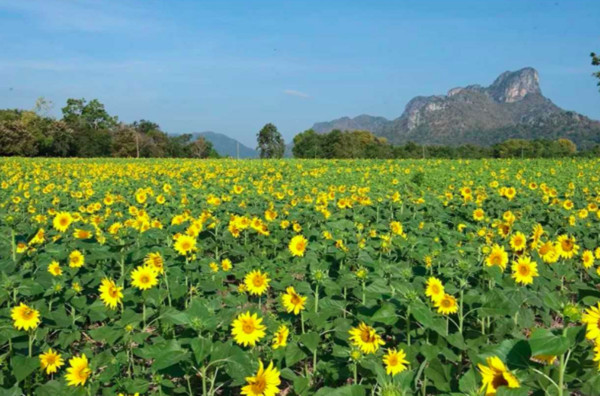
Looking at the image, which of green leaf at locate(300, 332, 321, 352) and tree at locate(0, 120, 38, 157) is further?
tree at locate(0, 120, 38, 157)

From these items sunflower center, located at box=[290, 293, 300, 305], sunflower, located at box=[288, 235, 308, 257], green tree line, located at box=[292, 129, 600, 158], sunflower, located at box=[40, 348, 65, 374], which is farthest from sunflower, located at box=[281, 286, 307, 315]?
green tree line, located at box=[292, 129, 600, 158]

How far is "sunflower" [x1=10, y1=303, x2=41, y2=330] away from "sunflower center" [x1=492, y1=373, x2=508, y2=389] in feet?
7.35

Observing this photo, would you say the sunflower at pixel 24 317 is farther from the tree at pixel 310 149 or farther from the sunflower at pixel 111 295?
the tree at pixel 310 149

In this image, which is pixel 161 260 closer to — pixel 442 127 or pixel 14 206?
pixel 14 206

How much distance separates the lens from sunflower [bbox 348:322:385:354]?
85.7 inches

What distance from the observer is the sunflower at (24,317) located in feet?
7.88

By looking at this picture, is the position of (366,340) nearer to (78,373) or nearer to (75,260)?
(78,373)

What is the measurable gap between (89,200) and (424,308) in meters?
6.93

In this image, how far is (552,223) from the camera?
571 cm

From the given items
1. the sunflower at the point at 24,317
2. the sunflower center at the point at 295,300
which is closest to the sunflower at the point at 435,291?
the sunflower center at the point at 295,300

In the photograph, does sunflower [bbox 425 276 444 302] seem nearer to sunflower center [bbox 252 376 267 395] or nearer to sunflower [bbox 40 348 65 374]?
sunflower center [bbox 252 376 267 395]

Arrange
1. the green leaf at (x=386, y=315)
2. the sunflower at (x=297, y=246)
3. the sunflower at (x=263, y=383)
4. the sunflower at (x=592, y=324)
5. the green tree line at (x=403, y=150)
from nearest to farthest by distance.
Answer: the sunflower at (x=592, y=324) → the sunflower at (x=263, y=383) → the green leaf at (x=386, y=315) → the sunflower at (x=297, y=246) → the green tree line at (x=403, y=150)

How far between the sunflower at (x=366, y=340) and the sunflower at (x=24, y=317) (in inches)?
65.8

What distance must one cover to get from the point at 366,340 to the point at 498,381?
2.68 ft
